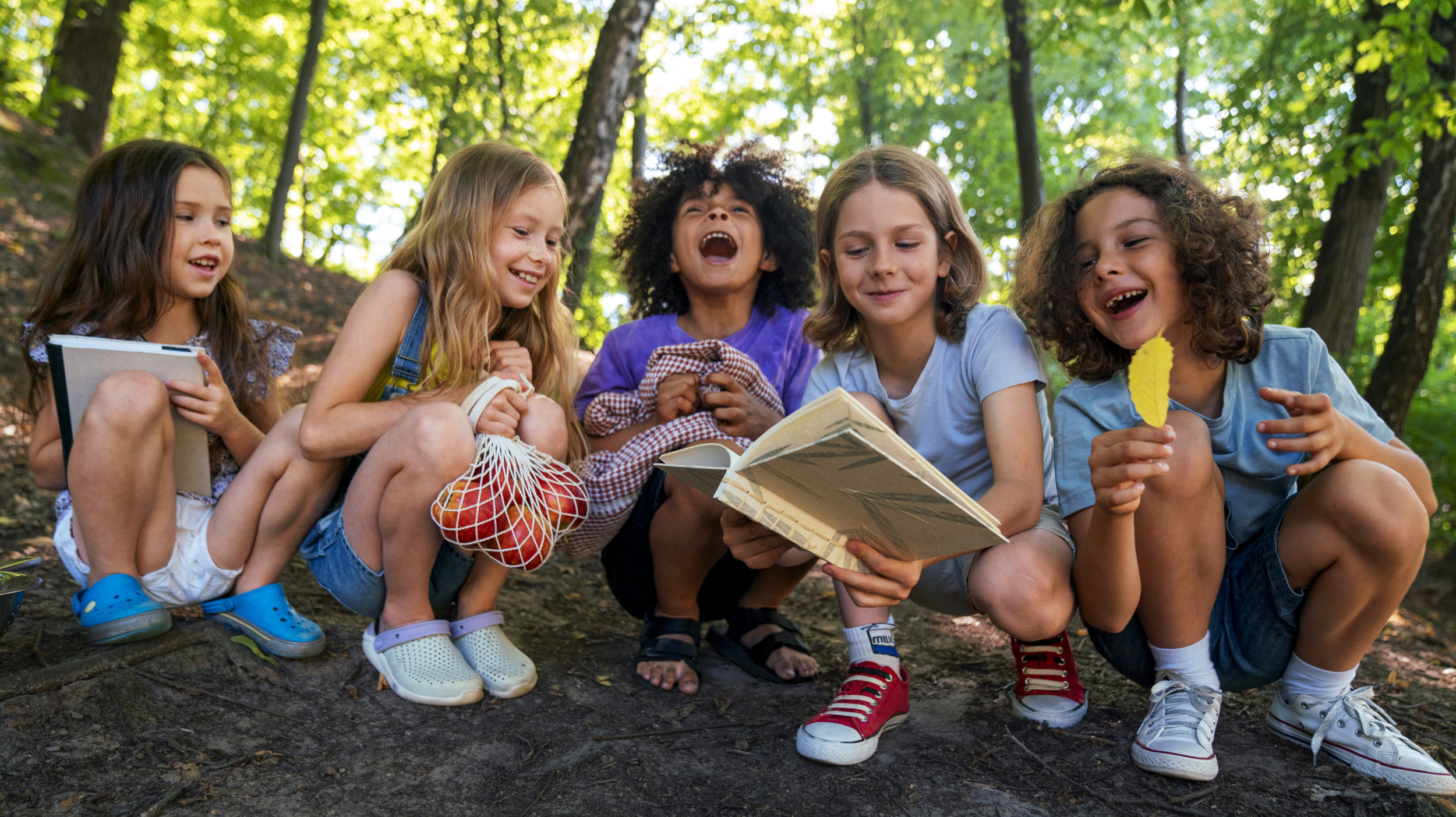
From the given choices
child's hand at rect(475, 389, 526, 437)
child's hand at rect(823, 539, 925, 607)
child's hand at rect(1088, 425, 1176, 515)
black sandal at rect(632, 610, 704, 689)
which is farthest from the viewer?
black sandal at rect(632, 610, 704, 689)

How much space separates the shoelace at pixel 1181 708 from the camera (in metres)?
Answer: 1.77

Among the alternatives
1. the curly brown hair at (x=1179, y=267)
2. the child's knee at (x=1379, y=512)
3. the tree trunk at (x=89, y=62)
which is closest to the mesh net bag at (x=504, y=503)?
the curly brown hair at (x=1179, y=267)

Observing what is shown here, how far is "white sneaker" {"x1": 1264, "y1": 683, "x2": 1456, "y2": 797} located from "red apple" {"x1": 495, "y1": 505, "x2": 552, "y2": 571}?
178 cm

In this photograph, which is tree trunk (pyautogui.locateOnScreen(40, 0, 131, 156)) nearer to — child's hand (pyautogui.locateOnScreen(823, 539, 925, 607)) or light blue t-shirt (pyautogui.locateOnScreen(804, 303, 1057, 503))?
light blue t-shirt (pyautogui.locateOnScreen(804, 303, 1057, 503))

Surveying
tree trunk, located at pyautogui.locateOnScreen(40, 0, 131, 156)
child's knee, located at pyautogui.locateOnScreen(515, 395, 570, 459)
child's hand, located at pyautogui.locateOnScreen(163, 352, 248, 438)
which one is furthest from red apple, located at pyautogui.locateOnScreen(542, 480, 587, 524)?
tree trunk, located at pyautogui.locateOnScreen(40, 0, 131, 156)

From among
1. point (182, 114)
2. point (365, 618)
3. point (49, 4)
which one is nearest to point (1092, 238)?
point (365, 618)

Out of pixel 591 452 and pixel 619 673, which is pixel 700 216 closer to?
pixel 591 452

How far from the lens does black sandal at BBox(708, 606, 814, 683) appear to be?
8.02 feet

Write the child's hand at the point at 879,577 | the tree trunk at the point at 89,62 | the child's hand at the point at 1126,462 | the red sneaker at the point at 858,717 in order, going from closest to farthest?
the child's hand at the point at 1126,462 → the child's hand at the point at 879,577 → the red sneaker at the point at 858,717 → the tree trunk at the point at 89,62

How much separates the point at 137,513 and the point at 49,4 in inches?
467

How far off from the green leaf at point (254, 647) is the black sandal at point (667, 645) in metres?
0.93

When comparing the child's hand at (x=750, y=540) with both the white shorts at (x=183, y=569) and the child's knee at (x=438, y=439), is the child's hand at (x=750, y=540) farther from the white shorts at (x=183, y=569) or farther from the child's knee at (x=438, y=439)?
the white shorts at (x=183, y=569)

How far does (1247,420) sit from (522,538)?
1.74 meters

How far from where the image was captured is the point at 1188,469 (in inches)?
67.6
